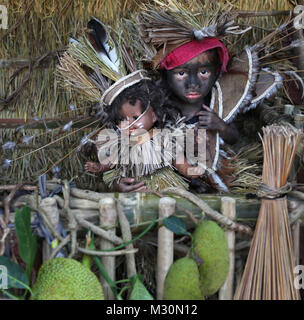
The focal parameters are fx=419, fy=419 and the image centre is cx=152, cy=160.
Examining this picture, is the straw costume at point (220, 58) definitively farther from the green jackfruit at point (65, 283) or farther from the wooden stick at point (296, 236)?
the green jackfruit at point (65, 283)

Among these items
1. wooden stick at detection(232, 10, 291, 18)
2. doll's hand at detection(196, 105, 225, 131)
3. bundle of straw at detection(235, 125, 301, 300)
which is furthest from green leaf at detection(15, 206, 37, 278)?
wooden stick at detection(232, 10, 291, 18)

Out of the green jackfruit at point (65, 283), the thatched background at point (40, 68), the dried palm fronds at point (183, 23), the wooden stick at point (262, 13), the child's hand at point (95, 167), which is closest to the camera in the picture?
the green jackfruit at point (65, 283)

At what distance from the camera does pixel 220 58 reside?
160cm

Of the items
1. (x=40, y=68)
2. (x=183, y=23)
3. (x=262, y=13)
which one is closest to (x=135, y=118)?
(x=183, y=23)

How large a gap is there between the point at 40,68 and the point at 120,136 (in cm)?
82

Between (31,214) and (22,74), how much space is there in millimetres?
1285

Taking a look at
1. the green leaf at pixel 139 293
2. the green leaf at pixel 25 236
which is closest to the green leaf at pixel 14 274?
the green leaf at pixel 25 236

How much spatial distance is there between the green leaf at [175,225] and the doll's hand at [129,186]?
419 millimetres

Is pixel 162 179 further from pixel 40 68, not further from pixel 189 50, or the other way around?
pixel 40 68

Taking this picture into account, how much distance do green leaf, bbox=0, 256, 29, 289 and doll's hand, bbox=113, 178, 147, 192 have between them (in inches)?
23.6

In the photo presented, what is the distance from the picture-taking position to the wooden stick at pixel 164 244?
42.6 inches

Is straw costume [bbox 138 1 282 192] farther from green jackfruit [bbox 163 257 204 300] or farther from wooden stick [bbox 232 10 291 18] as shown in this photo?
green jackfruit [bbox 163 257 204 300]

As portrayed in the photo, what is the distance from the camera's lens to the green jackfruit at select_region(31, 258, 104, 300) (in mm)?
909

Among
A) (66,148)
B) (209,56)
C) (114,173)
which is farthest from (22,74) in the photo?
(209,56)
